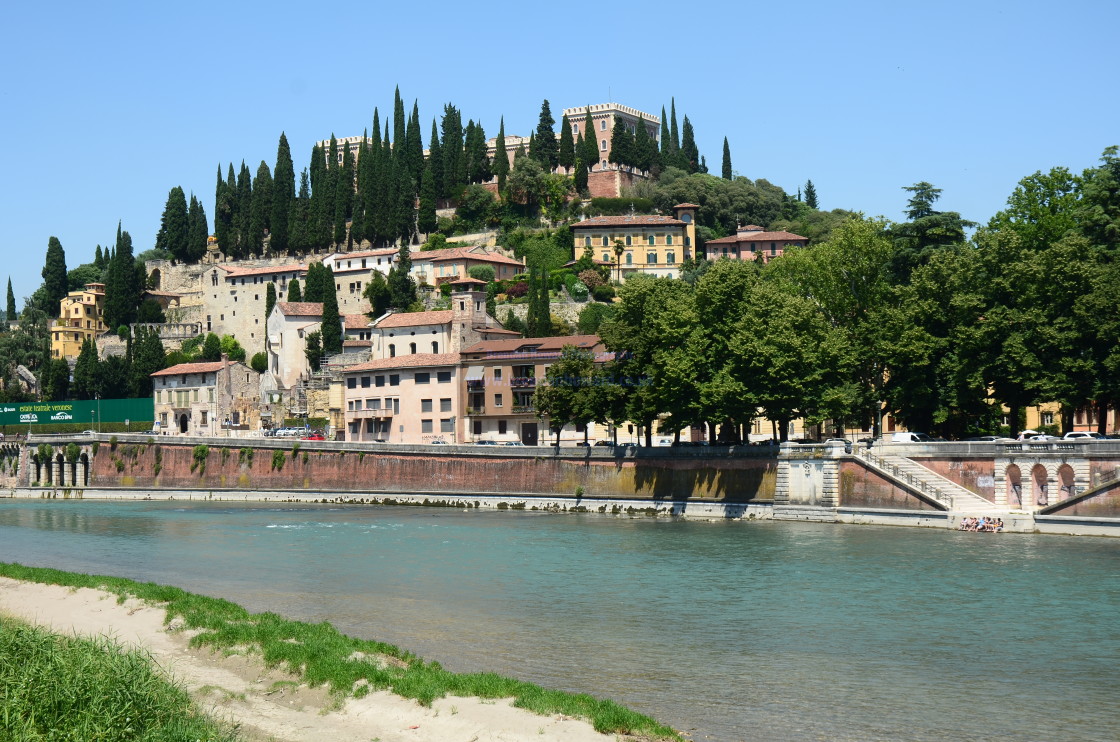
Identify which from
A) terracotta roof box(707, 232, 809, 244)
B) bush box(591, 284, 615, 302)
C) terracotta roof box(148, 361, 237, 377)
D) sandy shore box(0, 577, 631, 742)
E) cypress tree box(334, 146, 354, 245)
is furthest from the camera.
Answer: cypress tree box(334, 146, 354, 245)

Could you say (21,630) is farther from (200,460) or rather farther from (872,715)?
(200,460)

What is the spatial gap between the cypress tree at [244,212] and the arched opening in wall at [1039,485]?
102063 millimetres

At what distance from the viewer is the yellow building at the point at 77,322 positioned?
132 m

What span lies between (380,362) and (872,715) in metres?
67.4

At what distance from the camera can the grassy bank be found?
20.8 meters

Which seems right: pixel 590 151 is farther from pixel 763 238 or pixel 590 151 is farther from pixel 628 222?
pixel 763 238

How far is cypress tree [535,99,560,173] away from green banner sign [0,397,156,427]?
2005 inches

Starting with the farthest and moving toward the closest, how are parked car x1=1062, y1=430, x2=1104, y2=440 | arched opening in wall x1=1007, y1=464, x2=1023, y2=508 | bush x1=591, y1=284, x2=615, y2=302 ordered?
bush x1=591, y1=284, x2=615, y2=302 < arched opening in wall x1=1007, y1=464, x2=1023, y2=508 < parked car x1=1062, y1=430, x2=1104, y2=440

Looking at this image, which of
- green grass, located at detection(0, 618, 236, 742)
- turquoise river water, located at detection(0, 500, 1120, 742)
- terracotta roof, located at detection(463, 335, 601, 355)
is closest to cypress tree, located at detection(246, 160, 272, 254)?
terracotta roof, located at detection(463, 335, 601, 355)

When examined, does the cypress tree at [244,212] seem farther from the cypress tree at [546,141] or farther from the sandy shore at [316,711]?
the sandy shore at [316,711]

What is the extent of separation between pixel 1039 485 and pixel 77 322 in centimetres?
11285

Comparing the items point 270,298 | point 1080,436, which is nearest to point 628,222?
point 270,298

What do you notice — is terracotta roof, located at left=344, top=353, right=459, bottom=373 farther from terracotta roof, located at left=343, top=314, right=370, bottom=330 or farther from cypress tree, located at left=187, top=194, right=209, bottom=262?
cypress tree, located at left=187, top=194, right=209, bottom=262

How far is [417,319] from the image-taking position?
91000 mm
